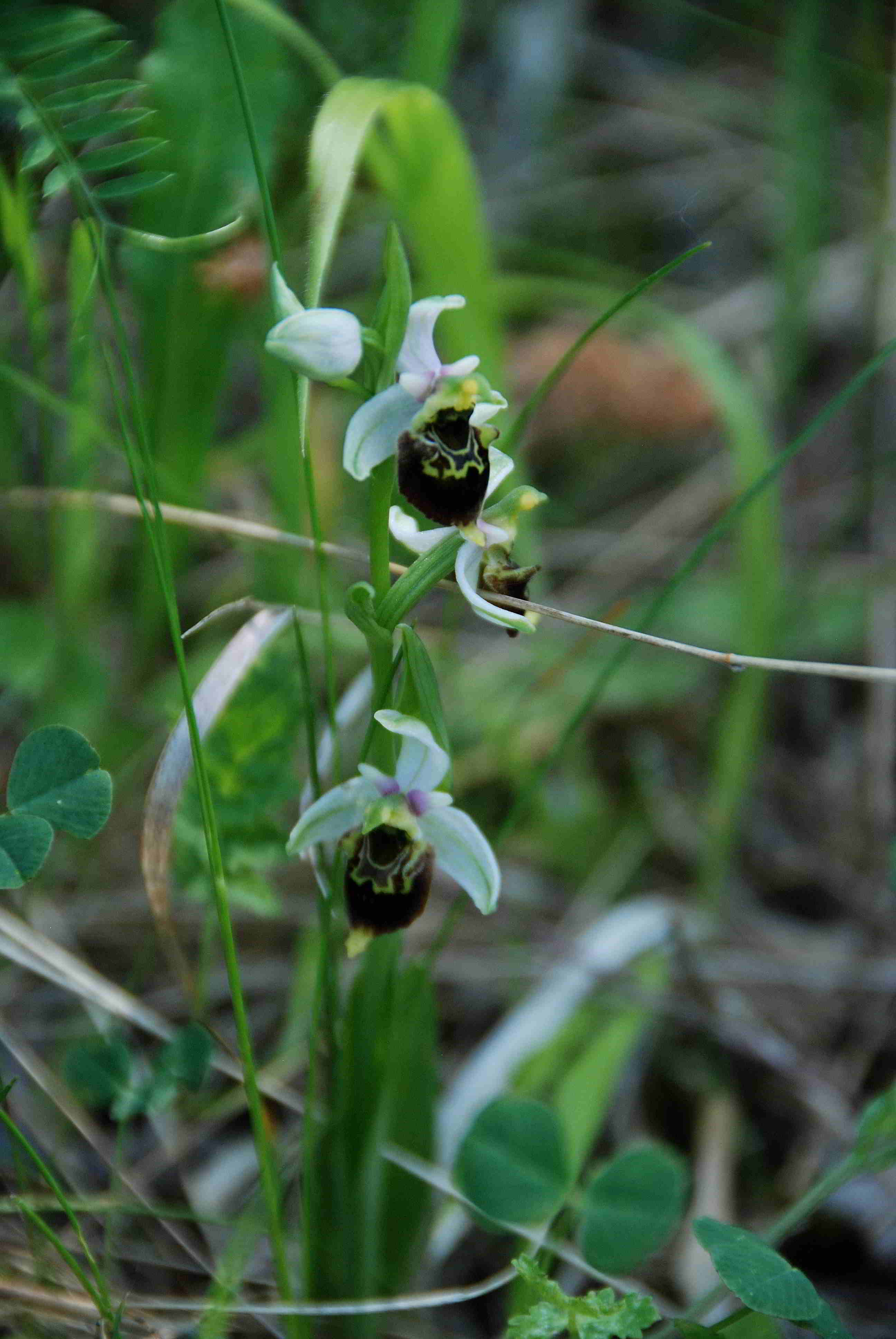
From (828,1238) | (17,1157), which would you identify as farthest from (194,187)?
(828,1238)

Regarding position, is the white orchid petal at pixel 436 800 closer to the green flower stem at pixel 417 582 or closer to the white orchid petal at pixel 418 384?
the green flower stem at pixel 417 582

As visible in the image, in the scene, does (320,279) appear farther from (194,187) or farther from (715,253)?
(715,253)

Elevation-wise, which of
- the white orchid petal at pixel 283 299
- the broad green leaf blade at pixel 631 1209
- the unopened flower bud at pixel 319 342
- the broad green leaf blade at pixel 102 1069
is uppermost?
the white orchid petal at pixel 283 299

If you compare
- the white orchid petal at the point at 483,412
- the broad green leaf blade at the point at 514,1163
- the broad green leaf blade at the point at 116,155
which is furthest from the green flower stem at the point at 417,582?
the broad green leaf blade at the point at 514,1163

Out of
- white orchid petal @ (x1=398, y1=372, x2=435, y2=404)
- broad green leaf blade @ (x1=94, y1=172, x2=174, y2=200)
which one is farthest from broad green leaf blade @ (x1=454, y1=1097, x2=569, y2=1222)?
broad green leaf blade @ (x1=94, y1=172, x2=174, y2=200)

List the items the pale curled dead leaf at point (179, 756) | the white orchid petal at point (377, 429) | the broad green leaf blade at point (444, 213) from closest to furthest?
the white orchid petal at point (377, 429)
the pale curled dead leaf at point (179, 756)
the broad green leaf blade at point (444, 213)
